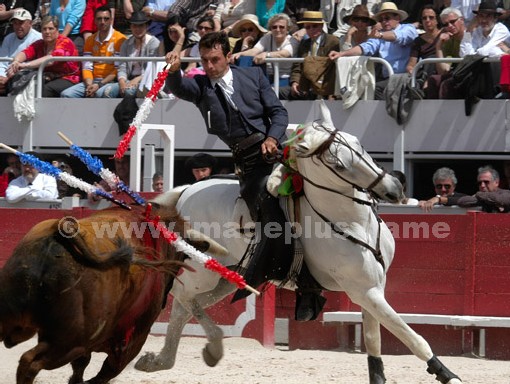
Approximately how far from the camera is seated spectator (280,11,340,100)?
11141 millimetres

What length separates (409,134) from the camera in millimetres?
11148

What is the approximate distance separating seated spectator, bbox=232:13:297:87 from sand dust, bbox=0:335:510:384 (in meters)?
3.12

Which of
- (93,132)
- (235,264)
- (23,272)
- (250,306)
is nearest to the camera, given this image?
(23,272)

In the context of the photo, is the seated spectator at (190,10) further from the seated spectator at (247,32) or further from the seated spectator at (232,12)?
the seated spectator at (247,32)

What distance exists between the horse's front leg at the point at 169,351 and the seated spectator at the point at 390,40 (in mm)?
4129

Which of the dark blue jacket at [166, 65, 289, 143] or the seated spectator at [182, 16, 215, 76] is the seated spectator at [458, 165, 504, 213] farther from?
the seated spectator at [182, 16, 215, 76]

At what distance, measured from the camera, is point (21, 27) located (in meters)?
13.0

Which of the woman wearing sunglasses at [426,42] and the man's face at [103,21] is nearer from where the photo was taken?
the woman wearing sunglasses at [426,42]

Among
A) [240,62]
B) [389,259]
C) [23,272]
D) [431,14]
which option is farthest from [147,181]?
[23,272]

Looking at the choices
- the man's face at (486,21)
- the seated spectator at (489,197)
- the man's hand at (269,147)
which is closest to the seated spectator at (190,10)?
the man's face at (486,21)

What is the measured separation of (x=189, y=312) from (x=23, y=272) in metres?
2.73

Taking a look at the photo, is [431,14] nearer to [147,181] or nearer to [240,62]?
[240,62]

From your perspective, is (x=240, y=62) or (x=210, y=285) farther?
(x=240, y=62)

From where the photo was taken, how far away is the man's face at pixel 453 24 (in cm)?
1085
